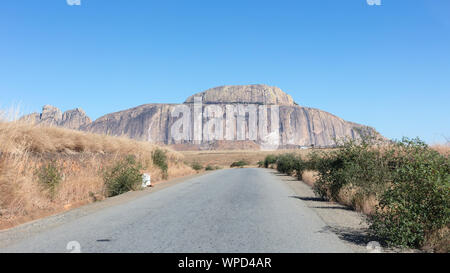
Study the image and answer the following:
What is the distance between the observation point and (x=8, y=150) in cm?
931

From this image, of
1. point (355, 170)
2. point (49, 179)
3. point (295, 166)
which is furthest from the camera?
point (295, 166)

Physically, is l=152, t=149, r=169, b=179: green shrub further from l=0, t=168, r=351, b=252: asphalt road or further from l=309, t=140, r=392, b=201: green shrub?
l=0, t=168, r=351, b=252: asphalt road

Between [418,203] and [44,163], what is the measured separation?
39.9 feet

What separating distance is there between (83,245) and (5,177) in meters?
4.20

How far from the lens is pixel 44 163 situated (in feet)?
43.7

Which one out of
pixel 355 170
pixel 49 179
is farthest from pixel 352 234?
pixel 49 179

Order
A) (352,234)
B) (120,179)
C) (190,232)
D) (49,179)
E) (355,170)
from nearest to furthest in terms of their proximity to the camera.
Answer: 1. (190,232)
2. (352,234)
3. (49,179)
4. (355,170)
5. (120,179)

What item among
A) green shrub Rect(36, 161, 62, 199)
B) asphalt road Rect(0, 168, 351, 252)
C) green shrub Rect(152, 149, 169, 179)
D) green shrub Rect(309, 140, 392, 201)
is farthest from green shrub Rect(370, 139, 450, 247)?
green shrub Rect(152, 149, 169, 179)

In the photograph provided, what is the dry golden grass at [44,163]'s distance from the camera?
8.94 m

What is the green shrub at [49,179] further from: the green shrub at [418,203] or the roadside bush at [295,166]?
the roadside bush at [295,166]

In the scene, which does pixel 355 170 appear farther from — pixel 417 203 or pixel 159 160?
pixel 159 160

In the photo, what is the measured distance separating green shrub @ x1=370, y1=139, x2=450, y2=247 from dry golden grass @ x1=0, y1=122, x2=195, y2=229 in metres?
8.05

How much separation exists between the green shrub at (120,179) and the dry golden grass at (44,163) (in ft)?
1.01
